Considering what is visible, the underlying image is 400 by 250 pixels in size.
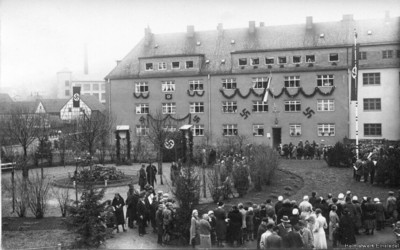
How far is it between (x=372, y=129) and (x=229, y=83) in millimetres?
13114

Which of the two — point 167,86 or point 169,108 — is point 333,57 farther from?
point 169,108

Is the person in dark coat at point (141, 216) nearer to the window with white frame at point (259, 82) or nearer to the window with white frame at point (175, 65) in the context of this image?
the window with white frame at point (259, 82)

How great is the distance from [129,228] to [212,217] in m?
3.65

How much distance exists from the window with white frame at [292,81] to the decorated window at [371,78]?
560 cm

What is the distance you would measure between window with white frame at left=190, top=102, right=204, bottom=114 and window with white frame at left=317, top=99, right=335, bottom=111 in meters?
10.6

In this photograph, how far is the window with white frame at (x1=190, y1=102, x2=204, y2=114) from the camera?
135ft

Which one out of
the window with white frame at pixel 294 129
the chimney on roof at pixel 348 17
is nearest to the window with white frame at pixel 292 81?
the window with white frame at pixel 294 129

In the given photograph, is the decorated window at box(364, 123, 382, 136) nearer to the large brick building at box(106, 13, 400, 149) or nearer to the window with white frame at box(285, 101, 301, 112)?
the large brick building at box(106, 13, 400, 149)

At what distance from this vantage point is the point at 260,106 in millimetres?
39875

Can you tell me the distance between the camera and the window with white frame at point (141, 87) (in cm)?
4309

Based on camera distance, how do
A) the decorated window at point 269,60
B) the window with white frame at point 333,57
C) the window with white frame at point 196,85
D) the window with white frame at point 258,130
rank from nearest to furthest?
the window with white frame at point 333,57, the window with white frame at point 258,130, the decorated window at point 269,60, the window with white frame at point 196,85

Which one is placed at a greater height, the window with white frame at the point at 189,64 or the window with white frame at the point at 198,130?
the window with white frame at the point at 189,64

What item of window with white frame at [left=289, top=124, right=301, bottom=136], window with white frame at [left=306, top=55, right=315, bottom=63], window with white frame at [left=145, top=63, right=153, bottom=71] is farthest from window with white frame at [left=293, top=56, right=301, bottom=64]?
window with white frame at [left=145, top=63, right=153, bottom=71]

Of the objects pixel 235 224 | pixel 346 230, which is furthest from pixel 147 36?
pixel 346 230
